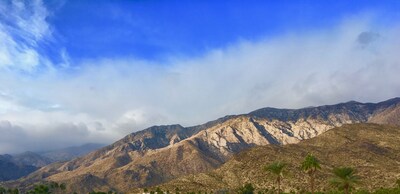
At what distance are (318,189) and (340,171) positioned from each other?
7313cm

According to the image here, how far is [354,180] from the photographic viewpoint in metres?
128

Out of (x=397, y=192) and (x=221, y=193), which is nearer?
(x=397, y=192)

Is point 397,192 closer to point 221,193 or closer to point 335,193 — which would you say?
point 335,193

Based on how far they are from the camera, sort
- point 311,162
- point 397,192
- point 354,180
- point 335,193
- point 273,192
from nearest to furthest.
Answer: point 354,180, point 311,162, point 397,192, point 335,193, point 273,192

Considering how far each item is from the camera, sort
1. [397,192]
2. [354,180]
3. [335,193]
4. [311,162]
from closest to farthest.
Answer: [354,180] < [311,162] < [397,192] < [335,193]

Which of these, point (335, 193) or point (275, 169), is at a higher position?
point (275, 169)

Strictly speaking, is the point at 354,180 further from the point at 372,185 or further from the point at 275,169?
the point at 372,185

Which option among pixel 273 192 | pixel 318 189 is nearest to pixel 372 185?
pixel 318 189

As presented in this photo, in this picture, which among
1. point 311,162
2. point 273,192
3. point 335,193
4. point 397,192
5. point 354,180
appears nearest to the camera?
point 354,180

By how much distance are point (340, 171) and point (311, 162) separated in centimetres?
1015

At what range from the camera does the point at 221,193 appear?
199 metres

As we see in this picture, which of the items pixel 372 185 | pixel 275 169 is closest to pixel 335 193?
pixel 275 169

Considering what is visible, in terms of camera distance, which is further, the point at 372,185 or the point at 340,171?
the point at 372,185

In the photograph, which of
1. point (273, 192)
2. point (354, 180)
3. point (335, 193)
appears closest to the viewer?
point (354, 180)
